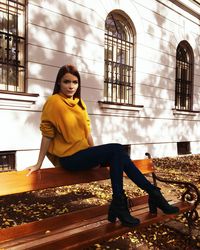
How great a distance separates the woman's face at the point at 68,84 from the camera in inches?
108

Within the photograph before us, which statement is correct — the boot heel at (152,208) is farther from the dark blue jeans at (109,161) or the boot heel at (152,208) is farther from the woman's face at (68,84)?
the woman's face at (68,84)

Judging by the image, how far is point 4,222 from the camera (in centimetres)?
349

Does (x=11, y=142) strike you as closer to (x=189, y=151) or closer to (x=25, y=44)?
(x=25, y=44)

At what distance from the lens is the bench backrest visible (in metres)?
2.15

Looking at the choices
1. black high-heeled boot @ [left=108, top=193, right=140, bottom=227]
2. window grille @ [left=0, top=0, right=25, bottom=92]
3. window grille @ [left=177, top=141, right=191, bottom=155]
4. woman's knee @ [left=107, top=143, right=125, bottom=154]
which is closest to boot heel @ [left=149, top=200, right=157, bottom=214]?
black high-heeled boot @ [left=108, top=193, right=140, bottom=227]

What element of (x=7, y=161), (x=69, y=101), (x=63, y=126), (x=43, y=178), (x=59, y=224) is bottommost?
(x=59, y=224)

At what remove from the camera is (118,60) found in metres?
8.27

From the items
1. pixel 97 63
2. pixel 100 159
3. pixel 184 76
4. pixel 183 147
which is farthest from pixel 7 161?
pixel 184 76

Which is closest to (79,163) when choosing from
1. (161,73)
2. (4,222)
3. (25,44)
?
(4,222)

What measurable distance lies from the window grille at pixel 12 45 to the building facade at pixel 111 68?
0.7 inches

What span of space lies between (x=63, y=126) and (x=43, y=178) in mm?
465

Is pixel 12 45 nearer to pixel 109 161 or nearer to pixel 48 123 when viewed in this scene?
pixel 48 123

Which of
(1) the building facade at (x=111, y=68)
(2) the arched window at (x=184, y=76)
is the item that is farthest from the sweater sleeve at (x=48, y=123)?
(2) the arched window at (x=184, y=76)

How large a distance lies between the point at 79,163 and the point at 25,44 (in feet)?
13.0
